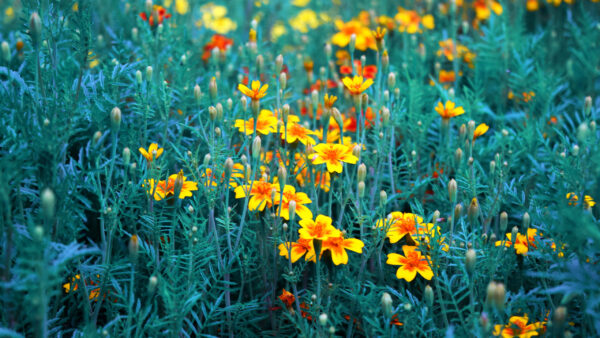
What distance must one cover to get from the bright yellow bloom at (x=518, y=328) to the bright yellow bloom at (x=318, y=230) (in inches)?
17.7

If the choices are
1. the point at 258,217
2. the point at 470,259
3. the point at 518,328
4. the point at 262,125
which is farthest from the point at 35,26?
the point at 518,328

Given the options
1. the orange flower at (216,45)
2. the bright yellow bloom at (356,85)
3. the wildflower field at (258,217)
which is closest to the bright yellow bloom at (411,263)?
the wildflower field at (258,217)

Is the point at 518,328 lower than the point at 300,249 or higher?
lower

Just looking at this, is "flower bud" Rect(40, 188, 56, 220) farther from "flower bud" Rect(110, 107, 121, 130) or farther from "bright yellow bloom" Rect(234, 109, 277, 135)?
"bright yellow bloom" Rect(234, 109, 277, 135)

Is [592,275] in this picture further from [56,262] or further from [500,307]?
[56,262]

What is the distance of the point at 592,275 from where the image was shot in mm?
1175

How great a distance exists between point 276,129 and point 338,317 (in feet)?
1.95

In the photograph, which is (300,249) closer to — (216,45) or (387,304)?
(387,304)

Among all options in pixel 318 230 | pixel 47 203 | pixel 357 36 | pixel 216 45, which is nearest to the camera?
pixel 47 203

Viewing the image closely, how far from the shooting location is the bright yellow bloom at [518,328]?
1.24 metres

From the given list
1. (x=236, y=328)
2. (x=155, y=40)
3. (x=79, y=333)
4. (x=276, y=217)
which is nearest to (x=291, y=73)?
(x=155, y=40)

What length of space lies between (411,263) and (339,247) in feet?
0.69

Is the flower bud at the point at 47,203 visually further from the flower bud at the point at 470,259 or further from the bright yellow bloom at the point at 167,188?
the flower bud at the point at 470,259

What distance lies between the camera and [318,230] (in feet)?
4.40
